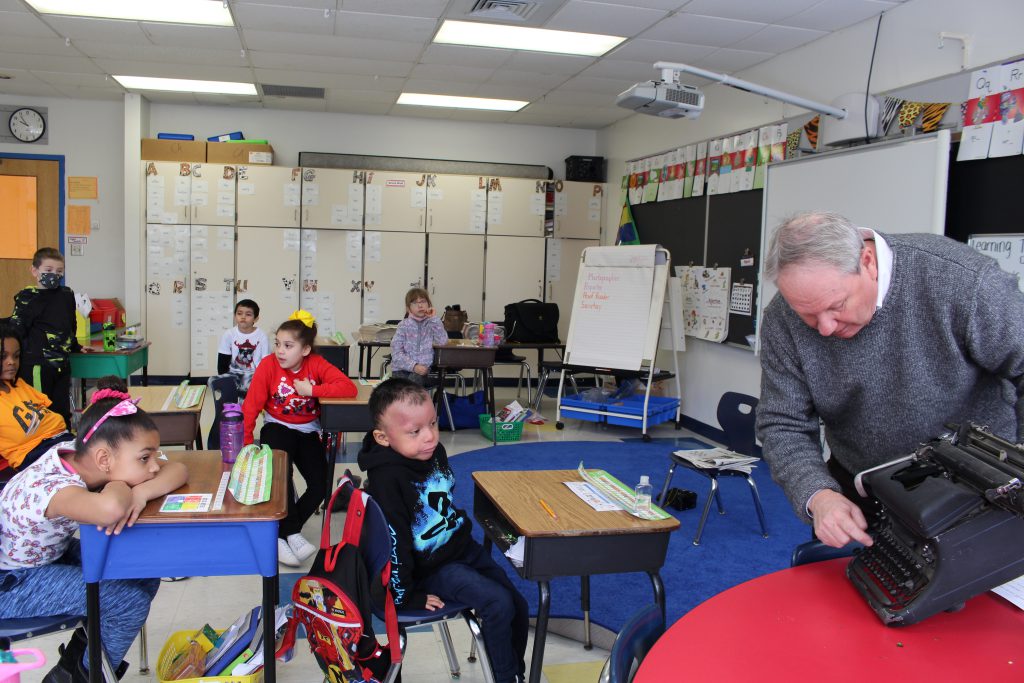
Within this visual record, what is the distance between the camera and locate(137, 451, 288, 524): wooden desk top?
1937 mm

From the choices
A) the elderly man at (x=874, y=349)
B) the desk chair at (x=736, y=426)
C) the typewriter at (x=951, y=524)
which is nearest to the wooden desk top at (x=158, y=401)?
the desk chair at (x=736, y=426)

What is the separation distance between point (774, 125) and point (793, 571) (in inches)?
183

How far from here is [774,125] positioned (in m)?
5.55

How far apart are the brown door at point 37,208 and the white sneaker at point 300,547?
607cm

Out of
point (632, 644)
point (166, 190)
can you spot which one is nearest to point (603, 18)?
point (632, 644)

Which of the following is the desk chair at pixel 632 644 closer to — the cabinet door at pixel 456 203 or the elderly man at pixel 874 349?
the elderly man at pixel 874 349

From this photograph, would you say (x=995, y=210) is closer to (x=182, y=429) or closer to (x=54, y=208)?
(x=182, y=429)

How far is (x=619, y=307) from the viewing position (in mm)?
6520

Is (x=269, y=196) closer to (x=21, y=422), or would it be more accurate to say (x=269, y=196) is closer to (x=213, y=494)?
(x=21, y=422)

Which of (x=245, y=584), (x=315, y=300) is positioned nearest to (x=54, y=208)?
(x=315, y=300)

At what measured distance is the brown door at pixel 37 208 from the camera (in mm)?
7953

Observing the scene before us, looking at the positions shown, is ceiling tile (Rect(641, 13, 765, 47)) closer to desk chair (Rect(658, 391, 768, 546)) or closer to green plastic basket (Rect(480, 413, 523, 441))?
desk chair (Rect(658, 391, 768, 546))

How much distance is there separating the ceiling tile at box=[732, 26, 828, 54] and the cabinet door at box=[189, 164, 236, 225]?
5074 mm

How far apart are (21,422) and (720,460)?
3.17 m
